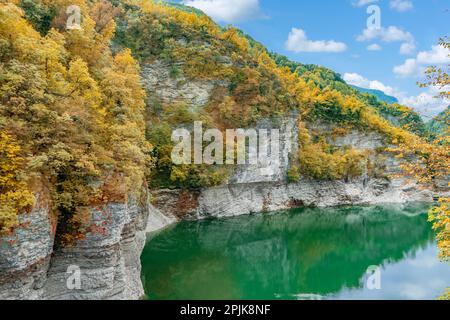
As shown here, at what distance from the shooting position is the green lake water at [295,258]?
23.9m

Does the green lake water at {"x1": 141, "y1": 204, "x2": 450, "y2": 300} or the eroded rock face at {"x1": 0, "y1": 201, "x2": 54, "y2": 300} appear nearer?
the eroded rock face at {"x1": 0, "y1": 201, "x2": 54, "y2": 300}

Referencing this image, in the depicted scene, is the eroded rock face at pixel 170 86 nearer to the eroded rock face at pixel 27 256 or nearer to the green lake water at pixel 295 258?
the green lake water at pixel 295 258

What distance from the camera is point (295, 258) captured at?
3247 centimetres

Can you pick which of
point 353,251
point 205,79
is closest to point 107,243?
point 353,251

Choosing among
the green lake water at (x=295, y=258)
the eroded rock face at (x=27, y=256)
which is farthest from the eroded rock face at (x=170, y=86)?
the eroded rock face at (x=27, y=256)

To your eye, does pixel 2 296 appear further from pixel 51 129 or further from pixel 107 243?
pixel 51 129

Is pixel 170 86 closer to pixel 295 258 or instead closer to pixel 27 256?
pixel 295 258

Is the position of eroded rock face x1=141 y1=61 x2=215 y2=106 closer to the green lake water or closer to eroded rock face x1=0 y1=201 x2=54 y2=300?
the green lake water

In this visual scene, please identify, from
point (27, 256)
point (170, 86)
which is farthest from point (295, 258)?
point (27, 256)

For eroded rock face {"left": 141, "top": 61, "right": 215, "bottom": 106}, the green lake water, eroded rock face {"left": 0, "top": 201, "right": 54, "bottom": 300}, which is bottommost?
the green lake water

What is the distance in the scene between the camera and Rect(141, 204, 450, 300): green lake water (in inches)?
942

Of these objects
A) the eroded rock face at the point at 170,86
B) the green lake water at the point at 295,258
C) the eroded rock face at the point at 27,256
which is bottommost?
the green lake water at the point at 295,258

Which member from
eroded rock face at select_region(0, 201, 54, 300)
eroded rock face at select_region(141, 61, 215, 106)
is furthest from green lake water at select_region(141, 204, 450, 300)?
eroded rock face at select_region(141, 61, 215, 106)
